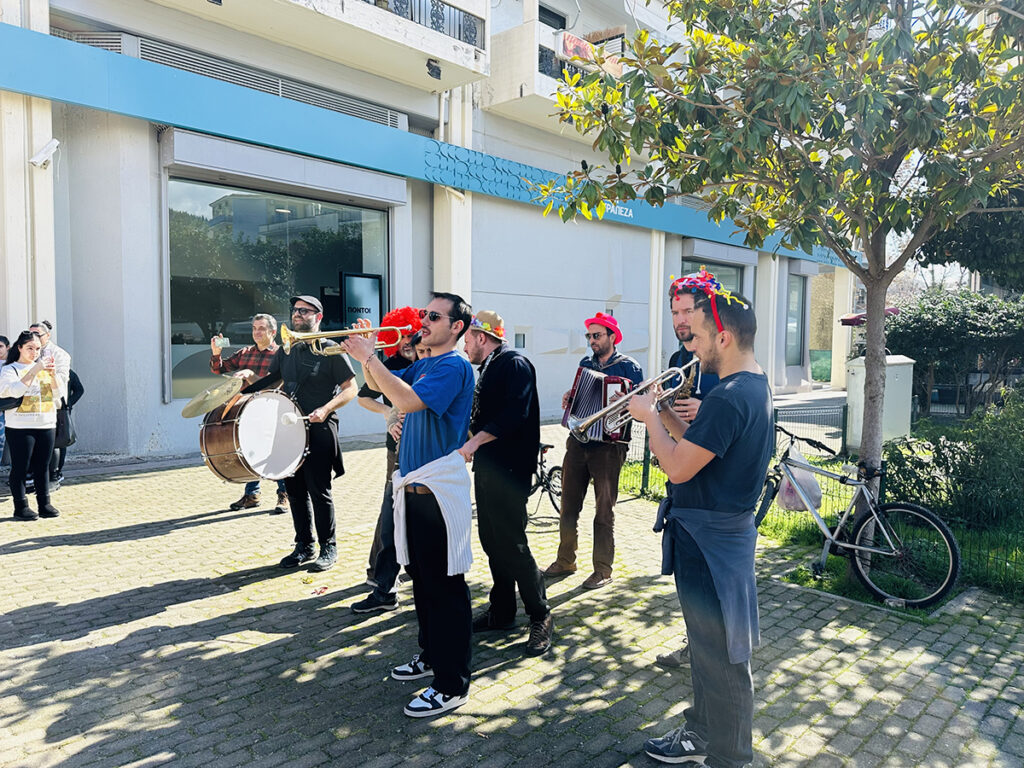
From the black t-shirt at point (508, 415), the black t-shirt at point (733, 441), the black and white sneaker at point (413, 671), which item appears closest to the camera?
the black t-shirt at point (733, 441)

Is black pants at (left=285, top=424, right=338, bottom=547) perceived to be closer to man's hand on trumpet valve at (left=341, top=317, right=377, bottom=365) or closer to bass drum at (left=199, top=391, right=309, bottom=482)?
bass drum at (left=199, top=391, right=309, bottom=482)

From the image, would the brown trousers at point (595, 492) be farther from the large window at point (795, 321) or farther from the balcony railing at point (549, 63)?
the large window at point (795, 321)

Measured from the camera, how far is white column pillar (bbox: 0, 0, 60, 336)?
32.7ft

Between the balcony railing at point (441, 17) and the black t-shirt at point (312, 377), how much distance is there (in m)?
10.0

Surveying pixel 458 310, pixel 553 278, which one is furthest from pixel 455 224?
pixel 458 310

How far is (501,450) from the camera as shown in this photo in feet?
14.2

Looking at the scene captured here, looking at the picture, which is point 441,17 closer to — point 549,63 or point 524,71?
point 524,71

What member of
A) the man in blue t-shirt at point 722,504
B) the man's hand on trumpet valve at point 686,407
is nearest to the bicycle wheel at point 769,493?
the man's hand on trumpet valve at point 686,407

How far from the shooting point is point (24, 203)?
10.2 meters

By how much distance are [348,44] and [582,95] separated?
28.3ft

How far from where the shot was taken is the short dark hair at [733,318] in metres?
3.02

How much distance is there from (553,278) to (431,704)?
15.0 m

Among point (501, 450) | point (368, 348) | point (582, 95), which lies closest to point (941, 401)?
point (582, 95)

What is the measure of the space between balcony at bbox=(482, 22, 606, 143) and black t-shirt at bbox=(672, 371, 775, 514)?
14.0 m
